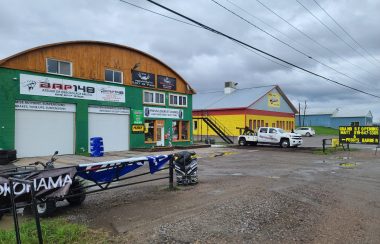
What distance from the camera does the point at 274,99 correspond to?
52.8 meters

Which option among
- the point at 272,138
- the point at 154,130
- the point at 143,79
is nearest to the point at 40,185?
the point at 143,79

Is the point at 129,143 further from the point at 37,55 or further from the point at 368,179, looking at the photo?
the point at 368,179

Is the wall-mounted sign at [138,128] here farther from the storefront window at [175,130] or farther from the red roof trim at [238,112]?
the red roof trim at [238,112]

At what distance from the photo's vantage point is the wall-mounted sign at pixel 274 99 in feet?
169

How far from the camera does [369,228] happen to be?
6.70 m

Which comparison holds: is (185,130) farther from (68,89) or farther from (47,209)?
(47,209)

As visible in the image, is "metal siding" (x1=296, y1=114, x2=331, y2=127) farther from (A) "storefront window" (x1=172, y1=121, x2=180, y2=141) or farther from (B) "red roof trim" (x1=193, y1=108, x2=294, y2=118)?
(A) "storefront window" (x1=172, y1=121, x2=180, y2=141)

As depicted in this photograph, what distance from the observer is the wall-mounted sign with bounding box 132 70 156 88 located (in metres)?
28.6

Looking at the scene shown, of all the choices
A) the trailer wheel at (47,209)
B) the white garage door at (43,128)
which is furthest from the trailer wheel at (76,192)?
the white garage door at (43,128)

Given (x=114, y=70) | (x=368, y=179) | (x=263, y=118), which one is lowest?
(x=368, y=179)

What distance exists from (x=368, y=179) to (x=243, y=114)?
109 ft

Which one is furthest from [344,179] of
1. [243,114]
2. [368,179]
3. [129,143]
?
[243,114]

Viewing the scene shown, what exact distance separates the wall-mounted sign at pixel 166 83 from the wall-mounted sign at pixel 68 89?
4305mm

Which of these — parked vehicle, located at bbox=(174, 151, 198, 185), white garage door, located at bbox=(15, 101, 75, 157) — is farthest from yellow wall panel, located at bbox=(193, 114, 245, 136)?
parked vehicle, located at bbox=(174, 151, 198, 185)
